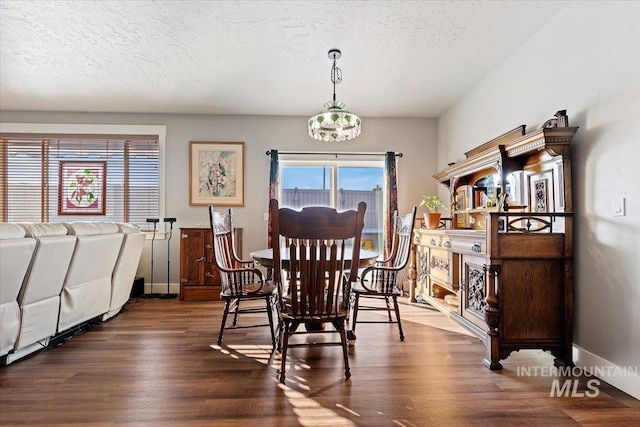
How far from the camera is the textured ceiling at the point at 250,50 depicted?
256 cm

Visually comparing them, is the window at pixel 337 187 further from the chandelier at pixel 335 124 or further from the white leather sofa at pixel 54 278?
the white leather sofa at pixel 54 278

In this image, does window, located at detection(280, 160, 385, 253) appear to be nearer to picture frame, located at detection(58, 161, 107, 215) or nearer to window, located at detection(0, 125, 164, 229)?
window, located at detection(0, 125, 164, 229)

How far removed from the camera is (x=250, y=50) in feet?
10.3

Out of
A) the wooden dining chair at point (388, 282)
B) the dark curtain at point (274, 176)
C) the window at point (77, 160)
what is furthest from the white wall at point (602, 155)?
the window at point (77, 160)

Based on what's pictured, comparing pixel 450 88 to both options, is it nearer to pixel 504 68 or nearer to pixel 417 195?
pixel 504 68

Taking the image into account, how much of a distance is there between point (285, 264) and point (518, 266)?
4.97 ft

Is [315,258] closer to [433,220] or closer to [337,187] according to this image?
[433,220]

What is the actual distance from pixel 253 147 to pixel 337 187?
4.36ft

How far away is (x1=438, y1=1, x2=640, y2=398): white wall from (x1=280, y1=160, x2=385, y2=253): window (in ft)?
8.44

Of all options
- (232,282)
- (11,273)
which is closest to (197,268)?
(232,282)

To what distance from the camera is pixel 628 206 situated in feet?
6.49

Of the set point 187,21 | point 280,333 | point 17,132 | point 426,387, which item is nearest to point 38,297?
point 280,333

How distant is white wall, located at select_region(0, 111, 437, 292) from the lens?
4879 mm

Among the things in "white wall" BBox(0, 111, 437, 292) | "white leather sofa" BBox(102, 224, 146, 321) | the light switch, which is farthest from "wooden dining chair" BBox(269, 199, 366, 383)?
"white wall" BBox(0, 111, 437, 292)
